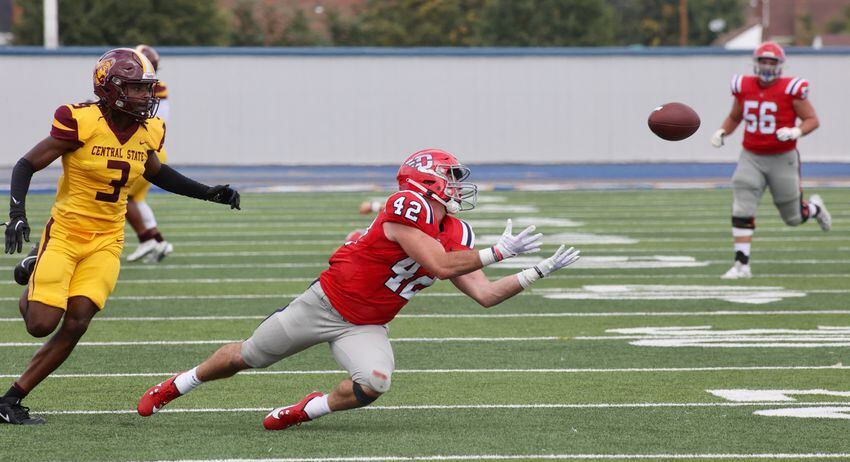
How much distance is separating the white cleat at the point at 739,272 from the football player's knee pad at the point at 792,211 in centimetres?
56

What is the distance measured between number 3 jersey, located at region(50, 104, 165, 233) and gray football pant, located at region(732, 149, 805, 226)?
20.1 ft

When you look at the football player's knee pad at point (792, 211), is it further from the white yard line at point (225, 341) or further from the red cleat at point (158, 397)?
the red cleat at point (158, 397)

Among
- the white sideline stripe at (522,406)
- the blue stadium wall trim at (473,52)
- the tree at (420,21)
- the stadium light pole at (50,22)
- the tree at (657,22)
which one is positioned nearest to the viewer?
the white sideline stripe at (522,406)

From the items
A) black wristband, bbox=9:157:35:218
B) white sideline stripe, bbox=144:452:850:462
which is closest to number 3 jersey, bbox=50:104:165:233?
black wristband, bbox=9:157:35:218

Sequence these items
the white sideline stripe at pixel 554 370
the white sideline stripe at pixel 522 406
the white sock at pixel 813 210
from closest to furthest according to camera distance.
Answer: the white sideline stripe at pixel 522 406 → the white sideline stripe at pixel 554 370 → the white sock at pixel 813 210

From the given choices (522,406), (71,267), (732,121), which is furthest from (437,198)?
(732,121)

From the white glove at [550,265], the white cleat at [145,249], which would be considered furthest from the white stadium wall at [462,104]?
the white glove at [550,265]

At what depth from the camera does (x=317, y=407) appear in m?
5.56

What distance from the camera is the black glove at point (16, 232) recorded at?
5.51 m

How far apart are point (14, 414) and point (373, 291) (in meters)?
1.58

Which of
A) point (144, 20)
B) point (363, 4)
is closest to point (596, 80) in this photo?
point (144, 20)

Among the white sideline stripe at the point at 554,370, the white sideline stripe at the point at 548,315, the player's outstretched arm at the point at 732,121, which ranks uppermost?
the player's outstretched arm at the point at 732,121

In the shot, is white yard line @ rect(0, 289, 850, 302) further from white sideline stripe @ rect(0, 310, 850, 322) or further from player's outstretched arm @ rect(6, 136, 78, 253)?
player's outstretched arm @ rect(6, 136, 78, 253)

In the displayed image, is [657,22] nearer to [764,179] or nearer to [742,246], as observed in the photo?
[764,179]
